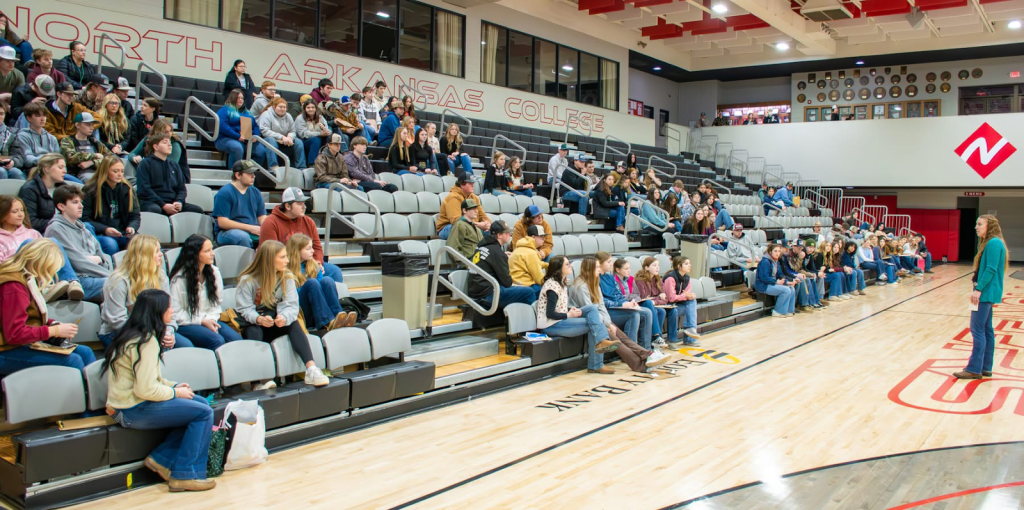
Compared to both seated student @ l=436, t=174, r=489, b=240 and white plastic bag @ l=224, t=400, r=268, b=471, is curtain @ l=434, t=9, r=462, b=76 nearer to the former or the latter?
seated student @ l=436, t=174, r=489, b=240

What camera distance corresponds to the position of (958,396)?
18.2 feet

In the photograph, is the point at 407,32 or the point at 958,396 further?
the point at 407,32

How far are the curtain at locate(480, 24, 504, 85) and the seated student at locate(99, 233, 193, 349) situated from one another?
11262mm

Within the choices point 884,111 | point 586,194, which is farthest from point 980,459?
point 884,111

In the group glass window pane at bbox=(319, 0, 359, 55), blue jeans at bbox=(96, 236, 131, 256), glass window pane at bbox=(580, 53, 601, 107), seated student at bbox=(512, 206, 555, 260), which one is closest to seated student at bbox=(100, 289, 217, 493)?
blue jeans at bbox=(96, 236, 131, 256)

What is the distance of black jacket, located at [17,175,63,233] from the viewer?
184 inches

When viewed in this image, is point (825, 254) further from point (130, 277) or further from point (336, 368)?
point (130, 277)

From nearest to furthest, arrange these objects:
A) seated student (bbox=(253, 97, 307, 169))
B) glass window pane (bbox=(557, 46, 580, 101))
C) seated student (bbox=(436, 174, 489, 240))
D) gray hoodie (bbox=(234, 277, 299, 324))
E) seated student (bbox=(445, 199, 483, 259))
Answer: gray hoodie (bbox=(234, 277, 299, 324))
seated student (bbox=(445, 199, 483, 259))
seated student (bbox=(436, 174, 489, 240))
seated student (bbox=(253, 97, 307, 169))
glass window pane (bbox=(557, 46, 580, 101))

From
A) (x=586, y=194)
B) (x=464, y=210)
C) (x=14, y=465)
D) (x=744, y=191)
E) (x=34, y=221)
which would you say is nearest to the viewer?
(x=14, y=465)

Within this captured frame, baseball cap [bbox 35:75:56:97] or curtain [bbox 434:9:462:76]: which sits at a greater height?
curtain [bbox 434:9:462:76]

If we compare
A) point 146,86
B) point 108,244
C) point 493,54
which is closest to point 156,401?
point 108,244

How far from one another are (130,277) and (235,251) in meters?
1.46

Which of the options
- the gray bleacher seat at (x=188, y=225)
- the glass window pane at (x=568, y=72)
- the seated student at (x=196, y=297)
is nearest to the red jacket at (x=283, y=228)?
the gray bleacher seat at (x=188, y=225)

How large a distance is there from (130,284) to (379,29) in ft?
31.9
